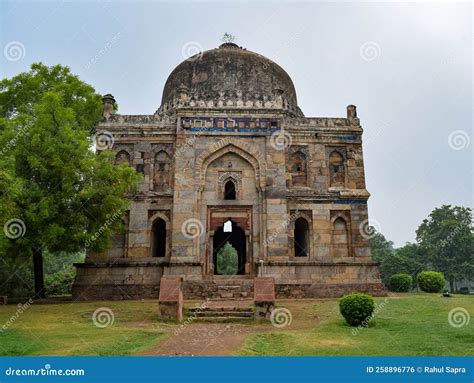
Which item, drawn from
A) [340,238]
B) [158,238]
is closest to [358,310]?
[340,238]

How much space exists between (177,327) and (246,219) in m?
7.95

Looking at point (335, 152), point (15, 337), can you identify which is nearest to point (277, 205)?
point (335, 152)

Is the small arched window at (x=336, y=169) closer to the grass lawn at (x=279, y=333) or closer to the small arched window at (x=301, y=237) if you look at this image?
the small arched window at (x=301, y=237)

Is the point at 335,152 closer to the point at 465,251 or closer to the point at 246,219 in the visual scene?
the point at 246,219

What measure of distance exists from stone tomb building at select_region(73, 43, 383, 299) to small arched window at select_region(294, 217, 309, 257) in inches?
1.7

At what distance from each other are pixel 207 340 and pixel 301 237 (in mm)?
10754

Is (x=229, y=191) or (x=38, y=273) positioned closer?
(x=38, y=273)

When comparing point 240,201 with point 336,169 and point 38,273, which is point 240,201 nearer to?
point 336,169

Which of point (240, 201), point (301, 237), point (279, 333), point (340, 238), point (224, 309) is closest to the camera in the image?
point (279, 333)

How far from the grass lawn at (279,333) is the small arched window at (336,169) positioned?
21.7 ft

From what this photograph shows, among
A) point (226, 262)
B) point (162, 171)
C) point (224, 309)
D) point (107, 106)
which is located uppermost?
point (107, 106)

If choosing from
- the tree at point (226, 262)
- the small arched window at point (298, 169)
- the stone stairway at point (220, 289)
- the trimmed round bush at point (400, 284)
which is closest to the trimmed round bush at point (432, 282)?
the trimmed round bush at point (400, 284)

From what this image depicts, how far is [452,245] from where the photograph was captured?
37.3 metres

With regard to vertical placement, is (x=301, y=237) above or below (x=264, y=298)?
above
